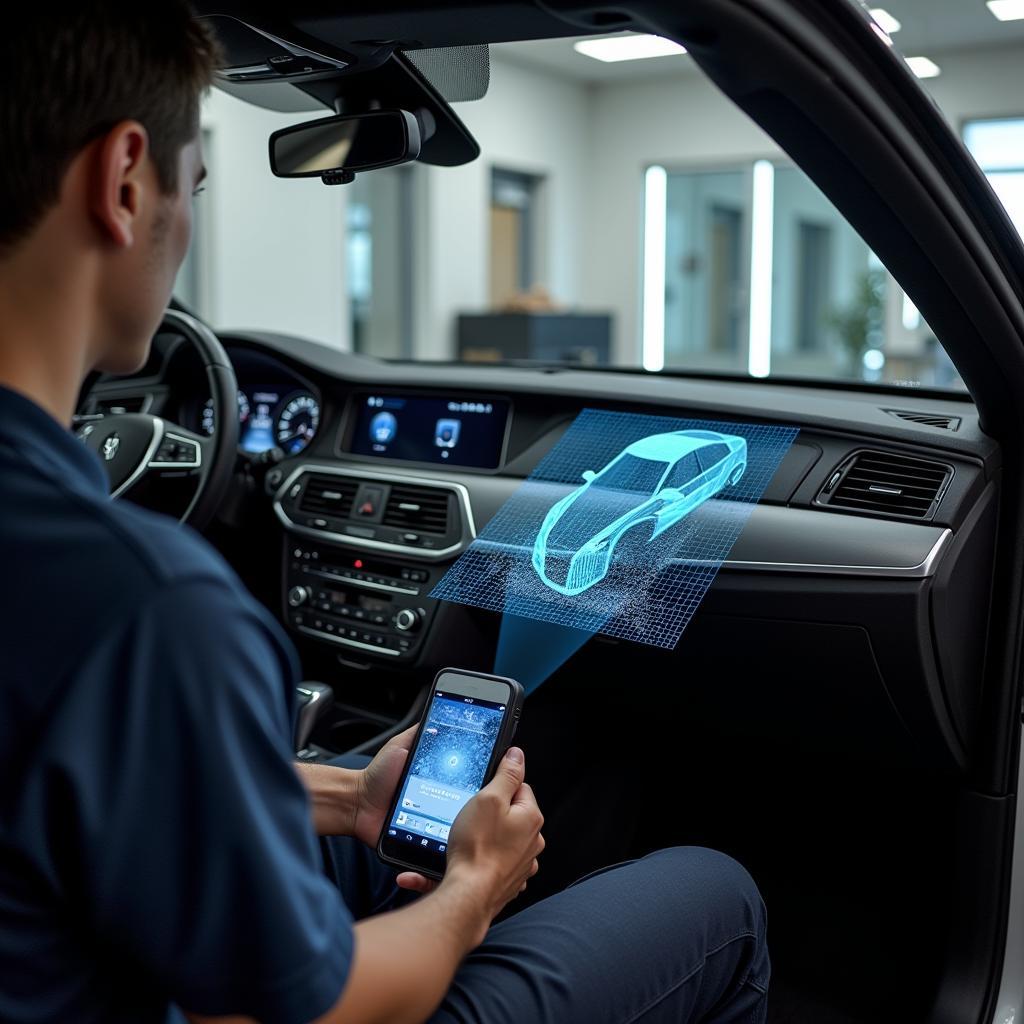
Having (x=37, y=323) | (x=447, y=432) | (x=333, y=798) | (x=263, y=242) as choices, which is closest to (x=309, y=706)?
(x=447, y=432)

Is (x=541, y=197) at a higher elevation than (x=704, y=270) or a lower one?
higher

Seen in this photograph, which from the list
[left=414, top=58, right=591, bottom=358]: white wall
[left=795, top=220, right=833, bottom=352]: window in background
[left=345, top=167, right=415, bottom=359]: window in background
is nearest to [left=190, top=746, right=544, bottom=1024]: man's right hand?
[left=345, top=167, right=415, bottom=359]: window in background

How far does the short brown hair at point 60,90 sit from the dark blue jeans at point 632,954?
60cm

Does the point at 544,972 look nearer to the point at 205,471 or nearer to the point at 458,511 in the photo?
the point at 458,511

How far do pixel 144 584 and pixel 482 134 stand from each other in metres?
8.65

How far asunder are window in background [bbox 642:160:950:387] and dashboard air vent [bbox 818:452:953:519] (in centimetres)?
800

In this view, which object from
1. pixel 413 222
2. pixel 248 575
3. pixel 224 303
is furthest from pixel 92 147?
pixel 413 222

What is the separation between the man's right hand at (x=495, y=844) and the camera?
819 millimetres

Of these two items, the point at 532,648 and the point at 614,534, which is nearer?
the point at 614,534

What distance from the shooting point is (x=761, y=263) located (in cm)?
955

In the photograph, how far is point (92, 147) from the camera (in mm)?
619

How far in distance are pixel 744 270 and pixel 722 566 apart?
8.50 meters

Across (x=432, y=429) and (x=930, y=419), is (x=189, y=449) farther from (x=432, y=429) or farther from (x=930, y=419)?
(x=930, y=419)

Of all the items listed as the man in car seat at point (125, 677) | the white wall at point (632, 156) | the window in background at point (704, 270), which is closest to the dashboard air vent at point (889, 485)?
the man in car seat at point (125, 677)
